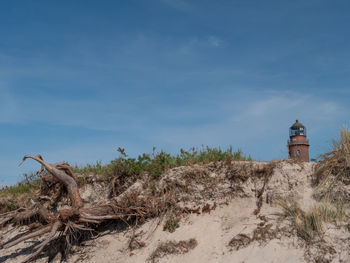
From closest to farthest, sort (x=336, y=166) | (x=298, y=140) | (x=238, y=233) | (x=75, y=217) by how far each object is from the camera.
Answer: (x=238, y=233), (x=336, y=166), (x=75, y=217), (x=298, y=140)

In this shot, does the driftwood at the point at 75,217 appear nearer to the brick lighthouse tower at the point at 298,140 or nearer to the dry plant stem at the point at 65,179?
the dry plant stem at the point at 65,179

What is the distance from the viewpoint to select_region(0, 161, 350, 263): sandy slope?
23.0 ft

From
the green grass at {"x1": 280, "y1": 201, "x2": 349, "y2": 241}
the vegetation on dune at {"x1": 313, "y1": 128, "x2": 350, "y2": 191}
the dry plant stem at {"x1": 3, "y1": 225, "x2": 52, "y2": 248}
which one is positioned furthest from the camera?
the dry plant stem at {"x1": 3, "y1": 225, "x2": 52, "y2": 248}

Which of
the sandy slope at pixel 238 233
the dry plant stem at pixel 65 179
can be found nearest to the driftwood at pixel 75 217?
the dry plant stem at pixel 65 179

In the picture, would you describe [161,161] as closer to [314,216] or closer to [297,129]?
[314,216]

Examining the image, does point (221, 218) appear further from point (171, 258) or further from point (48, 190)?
point (48, 190)

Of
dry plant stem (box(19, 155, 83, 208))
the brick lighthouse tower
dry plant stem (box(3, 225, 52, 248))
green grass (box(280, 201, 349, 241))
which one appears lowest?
dry plant stem (box(3, 225, 52, 248))

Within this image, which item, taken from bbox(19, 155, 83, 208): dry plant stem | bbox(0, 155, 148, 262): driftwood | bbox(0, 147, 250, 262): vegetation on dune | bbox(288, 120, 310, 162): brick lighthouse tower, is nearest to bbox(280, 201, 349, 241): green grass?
bbox(0, 147, 250, 262): vegetation on dune

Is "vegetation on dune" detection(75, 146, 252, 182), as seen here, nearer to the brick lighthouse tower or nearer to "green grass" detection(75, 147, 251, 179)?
"green grass" detection(75, 147, 251, 179)

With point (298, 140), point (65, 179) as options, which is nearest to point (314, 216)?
point (65, 179)

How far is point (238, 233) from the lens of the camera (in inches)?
305

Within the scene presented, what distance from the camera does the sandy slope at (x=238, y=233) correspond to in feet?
23.0

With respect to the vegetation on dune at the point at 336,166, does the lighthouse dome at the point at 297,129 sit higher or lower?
higher

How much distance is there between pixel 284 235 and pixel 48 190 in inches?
291
